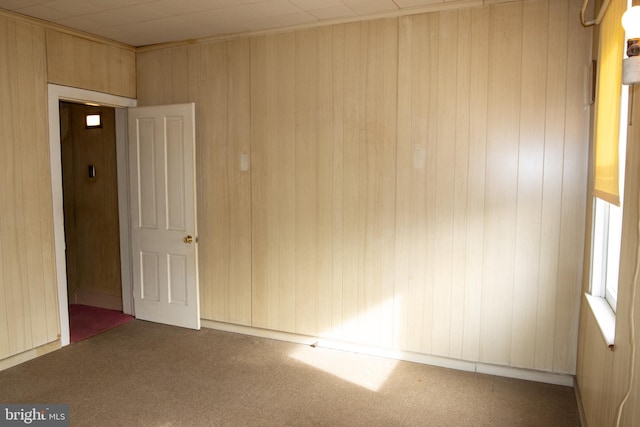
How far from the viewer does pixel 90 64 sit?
4145 millimetres

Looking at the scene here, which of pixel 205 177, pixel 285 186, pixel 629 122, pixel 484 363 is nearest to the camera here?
pixel 629 122

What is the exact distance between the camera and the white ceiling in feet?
10.9

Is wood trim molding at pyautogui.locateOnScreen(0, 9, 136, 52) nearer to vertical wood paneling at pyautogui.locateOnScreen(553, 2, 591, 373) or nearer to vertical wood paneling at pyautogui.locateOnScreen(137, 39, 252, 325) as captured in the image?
vertical wood paneling at pyautogui.locateOnScreen(137, 39, 252, 325)

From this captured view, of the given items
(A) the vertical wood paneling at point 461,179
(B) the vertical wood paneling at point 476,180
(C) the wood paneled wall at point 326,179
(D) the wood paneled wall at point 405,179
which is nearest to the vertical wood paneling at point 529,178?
(D) the wood paneled wall at point 405,179

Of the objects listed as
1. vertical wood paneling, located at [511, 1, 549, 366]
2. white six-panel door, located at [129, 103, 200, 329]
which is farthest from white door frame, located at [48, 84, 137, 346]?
vertical wood paneling, located at [511, 1, 549, 366]

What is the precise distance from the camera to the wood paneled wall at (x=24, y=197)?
3.50 metres

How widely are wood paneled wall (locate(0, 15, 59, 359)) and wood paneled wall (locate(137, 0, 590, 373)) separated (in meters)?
1.19

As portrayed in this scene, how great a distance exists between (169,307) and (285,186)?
1.72m

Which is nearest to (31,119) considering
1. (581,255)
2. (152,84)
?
(152,84)

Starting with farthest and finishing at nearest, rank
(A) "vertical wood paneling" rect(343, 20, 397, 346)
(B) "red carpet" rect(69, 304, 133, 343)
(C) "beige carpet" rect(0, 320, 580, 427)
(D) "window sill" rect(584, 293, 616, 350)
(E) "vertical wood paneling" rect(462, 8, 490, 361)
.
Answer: (B) "red carpet" rect(69, 304, 133, 343) < (A) "vertical wood paneling" rect(343, 20, 397, 346) < (E) "vertical wood paneling" rect(462, 8, 490, 361) < (C) "beige carpet" rect(0, 320, 580, 427) < (D) "window sill" rect(584, 293, 616, 350)

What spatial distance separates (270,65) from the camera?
13.1 feet

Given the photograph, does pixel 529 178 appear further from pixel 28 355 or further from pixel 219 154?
pixel 28 355

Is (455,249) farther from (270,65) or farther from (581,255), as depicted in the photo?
Answer: (270,65)

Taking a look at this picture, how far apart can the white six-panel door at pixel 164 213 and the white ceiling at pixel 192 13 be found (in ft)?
2.39
